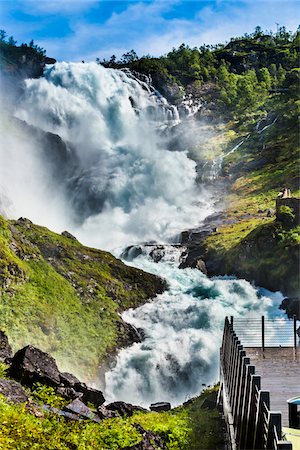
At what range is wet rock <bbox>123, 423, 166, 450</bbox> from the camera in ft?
17.5

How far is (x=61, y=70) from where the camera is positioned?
1683 cm

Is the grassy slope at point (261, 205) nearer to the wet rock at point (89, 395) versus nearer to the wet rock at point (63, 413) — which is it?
the wet rock at point (89, 395)

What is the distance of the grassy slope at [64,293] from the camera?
34.7 feet

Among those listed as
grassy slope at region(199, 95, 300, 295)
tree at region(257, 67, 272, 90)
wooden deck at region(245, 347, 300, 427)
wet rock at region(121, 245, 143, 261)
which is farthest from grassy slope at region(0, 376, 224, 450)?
tree at region(257, 67, 272, 90)

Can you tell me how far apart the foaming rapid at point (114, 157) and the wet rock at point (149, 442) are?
29.7ft

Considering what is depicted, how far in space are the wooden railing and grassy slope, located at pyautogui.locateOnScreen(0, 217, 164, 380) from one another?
396cm

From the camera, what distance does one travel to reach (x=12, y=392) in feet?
19.0

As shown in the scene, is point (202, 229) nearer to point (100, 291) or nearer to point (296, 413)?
point (100, 291)

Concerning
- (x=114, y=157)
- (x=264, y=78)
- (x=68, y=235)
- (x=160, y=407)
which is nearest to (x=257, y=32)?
(x=264, y=78)

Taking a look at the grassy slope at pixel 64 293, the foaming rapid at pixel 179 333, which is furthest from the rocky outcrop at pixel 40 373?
the foaming rapid at pixel 179 333

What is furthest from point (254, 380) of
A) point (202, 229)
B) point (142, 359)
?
point (202, 229)

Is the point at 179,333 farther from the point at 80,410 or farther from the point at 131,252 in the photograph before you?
the point at 80,410

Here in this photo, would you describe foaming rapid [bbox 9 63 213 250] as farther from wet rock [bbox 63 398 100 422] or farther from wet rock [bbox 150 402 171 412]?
wet rock [bbox 63 398 100 422]

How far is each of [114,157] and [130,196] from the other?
161cm
